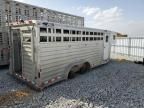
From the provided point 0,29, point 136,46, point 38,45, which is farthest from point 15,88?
point 136,46

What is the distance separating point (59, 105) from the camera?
4770mm

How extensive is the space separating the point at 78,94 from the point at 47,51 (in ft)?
6.95

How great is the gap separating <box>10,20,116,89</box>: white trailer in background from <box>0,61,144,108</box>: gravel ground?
17.4 inches

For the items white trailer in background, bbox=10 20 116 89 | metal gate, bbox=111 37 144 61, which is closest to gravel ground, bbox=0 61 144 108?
white trailer in background, bbox=10 20 116 89

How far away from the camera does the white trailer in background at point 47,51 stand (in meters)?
5.61

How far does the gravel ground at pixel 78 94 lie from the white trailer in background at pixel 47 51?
44 centimetres

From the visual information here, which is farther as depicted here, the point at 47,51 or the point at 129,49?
the point at 129,49

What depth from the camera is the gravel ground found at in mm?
4816

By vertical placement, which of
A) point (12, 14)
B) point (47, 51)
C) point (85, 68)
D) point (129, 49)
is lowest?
point (85, 68)

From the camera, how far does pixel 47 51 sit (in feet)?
19.2

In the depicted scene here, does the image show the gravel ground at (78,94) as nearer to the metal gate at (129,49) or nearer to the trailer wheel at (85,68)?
the trailer wheel at (85,68)

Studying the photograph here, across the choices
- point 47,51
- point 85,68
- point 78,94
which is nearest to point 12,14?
point 47,51

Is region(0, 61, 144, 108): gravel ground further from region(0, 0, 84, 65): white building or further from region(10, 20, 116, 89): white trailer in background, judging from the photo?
region(0, 0, 84, 65): white building

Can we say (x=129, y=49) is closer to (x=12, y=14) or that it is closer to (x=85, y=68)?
(x=85, y=68)
